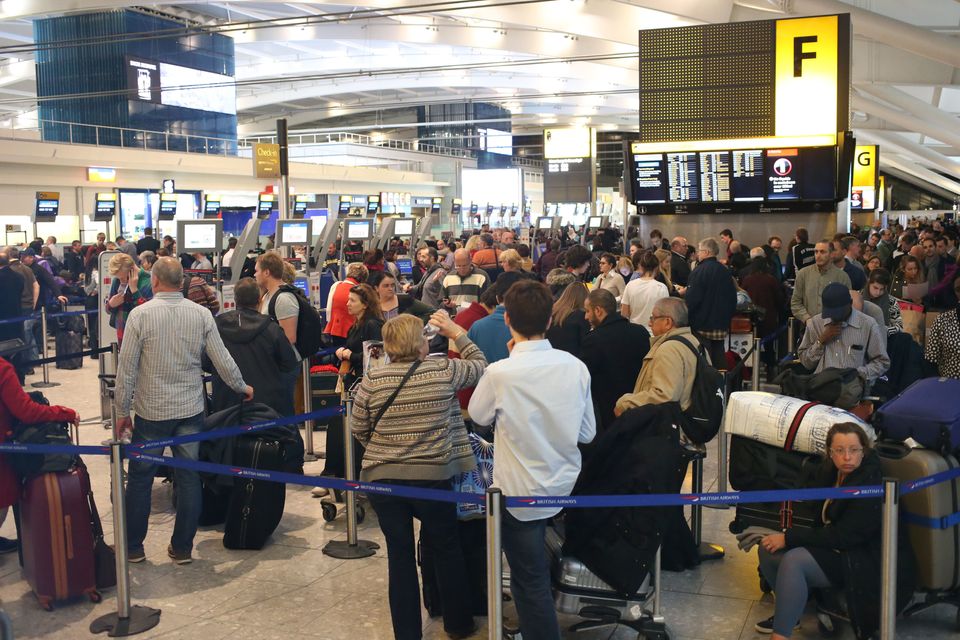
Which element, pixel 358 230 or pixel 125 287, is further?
pixel 358 230

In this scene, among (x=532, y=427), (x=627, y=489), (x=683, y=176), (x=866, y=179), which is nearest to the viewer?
(x=532, y=427)

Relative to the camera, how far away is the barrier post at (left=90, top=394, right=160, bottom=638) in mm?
4375

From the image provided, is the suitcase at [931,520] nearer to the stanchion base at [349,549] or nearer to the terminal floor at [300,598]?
the terminal floor at [300,598]

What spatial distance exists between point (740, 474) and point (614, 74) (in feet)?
101

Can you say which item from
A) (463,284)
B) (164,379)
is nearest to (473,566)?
(164,379)

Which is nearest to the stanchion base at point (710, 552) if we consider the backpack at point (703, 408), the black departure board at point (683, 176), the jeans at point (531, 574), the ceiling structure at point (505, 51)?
the backpack at point (703, 408)

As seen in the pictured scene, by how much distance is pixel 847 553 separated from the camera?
391 cm

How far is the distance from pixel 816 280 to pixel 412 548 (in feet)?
18.4

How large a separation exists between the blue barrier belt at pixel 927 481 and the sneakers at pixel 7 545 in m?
4.58

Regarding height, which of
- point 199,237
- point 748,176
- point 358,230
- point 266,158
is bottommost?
point 199,237

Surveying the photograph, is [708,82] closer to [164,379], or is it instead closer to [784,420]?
[784,420]

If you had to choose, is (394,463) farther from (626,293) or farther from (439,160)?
(439,160)

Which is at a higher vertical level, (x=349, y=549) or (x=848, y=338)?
(x=848, y=338)

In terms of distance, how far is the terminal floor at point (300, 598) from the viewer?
4320mm
